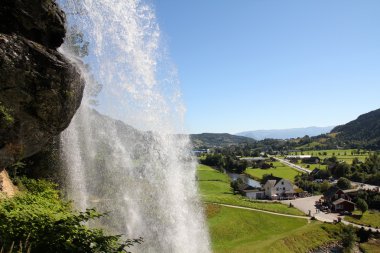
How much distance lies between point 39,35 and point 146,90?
1394 centimetres

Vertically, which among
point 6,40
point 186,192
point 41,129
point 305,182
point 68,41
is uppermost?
point 68,41

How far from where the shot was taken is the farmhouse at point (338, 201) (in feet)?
275

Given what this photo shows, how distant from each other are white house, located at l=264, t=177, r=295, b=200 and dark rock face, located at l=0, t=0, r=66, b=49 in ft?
320

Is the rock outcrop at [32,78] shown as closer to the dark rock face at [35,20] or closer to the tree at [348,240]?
the dark rock face at [35,20]

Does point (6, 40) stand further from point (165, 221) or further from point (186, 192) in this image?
point (186, 192)

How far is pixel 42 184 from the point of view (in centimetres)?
1972

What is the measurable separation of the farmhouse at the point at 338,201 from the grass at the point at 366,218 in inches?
109

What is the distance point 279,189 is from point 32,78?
4001 inches

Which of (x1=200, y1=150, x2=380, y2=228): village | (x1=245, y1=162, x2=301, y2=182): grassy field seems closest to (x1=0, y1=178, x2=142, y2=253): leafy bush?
(x1=200, y1=150, x2=380, y2=228): village

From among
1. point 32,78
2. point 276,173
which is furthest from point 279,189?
point 32,78

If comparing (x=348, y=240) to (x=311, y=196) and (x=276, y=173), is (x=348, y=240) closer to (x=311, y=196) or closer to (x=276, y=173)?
(x=311, y=196)

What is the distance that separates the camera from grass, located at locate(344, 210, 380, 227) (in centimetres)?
6912

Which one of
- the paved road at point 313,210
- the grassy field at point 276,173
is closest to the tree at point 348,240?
the paved road at point 313,210

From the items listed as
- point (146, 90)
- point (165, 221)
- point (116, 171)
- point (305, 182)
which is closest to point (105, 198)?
point (116, 171)
